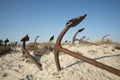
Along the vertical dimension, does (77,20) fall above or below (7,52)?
above

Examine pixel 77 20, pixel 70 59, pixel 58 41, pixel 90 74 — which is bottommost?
pixel 90 74

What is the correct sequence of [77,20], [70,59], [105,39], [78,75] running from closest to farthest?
[77,20]
[78,75]
[70,59]
[105,39]

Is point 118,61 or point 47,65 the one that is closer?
point 47,65

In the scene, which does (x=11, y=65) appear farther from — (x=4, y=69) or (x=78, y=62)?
(x=78, y=62)

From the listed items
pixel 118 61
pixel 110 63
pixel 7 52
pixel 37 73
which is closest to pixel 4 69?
pixel 37 73

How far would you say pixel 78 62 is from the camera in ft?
18.0

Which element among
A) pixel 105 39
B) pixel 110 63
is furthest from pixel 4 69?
pixel 105 39

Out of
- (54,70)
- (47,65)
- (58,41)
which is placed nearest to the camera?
(58,41)

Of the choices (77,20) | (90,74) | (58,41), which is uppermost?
(77,20)

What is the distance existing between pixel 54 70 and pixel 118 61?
11.4 feet

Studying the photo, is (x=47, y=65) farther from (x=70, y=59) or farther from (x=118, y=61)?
(x=118, y=61)

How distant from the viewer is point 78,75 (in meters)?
4.48

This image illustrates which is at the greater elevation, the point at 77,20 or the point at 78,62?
the point at 77,20

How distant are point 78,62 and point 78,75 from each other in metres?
1.05
